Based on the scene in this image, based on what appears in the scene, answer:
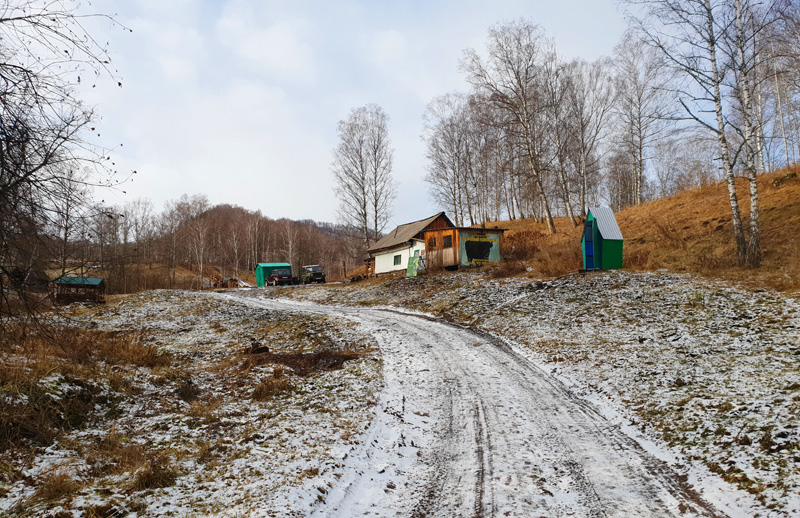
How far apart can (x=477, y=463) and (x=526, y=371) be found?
14.3 feet

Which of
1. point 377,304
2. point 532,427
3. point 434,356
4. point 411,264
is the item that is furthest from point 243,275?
point 532,427

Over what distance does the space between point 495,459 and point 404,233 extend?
2999 centimetres

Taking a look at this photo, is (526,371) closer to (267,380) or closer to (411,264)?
(267,380)

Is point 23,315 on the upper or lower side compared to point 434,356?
upper

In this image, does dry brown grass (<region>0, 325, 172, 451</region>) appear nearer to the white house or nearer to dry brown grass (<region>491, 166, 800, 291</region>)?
dry brown grass (<region>491, 166, 800, 291</region>)

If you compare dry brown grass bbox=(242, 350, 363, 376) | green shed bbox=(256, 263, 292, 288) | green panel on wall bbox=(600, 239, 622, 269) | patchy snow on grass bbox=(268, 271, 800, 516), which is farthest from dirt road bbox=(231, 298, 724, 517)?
green shed bbox=(256, 263, 292, 288)

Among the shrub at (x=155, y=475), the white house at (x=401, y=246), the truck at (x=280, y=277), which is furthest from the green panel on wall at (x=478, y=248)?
the shrub at (x=155, y=475)

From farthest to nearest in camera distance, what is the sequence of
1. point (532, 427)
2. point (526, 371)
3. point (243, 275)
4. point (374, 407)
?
point (243, 275) → point (526, 371) → point (374, 407) → point (532, 427)

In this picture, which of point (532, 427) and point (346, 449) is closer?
point (346, 449)

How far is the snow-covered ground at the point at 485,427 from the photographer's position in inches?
154

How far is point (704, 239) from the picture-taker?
59.8 ft

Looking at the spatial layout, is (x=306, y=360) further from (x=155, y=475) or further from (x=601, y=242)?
(x=601, y=242)

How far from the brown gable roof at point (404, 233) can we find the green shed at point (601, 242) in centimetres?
1378

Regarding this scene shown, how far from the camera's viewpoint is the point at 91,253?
460 centimetres
